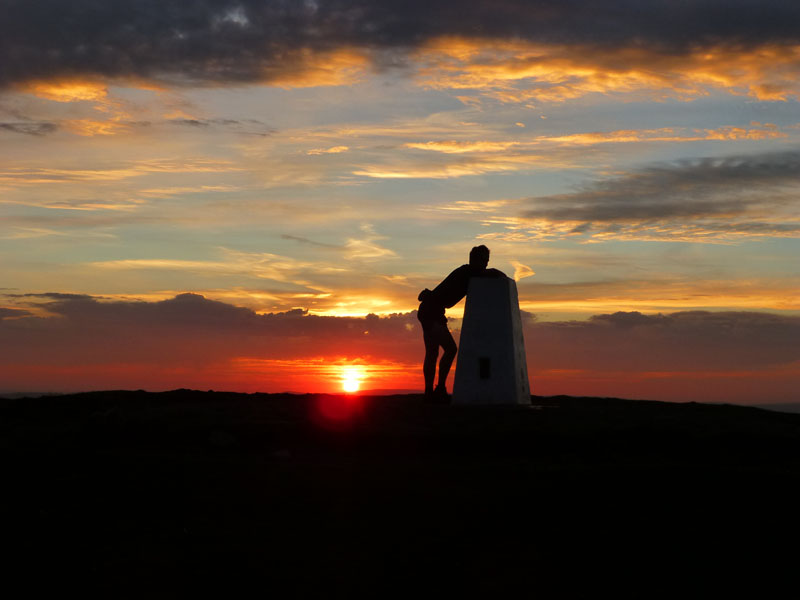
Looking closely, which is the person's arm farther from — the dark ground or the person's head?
the dark ground

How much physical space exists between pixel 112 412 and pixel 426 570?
42.9ft

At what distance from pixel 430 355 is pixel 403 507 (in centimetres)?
1241

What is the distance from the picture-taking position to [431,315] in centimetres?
2630

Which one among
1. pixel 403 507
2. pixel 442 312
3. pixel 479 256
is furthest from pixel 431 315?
pixel 403 507

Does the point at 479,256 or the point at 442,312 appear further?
the point at 442,312

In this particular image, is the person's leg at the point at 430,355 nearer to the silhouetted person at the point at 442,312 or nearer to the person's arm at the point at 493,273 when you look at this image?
the silhouetted person at the point at 442,312

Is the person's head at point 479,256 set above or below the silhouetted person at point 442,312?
above

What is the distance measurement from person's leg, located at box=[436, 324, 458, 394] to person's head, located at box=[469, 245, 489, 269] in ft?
7.04

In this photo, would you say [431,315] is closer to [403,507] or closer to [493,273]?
[493,273]

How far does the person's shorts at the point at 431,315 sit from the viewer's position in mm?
26281

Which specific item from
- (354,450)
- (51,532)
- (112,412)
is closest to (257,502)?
(51,532)

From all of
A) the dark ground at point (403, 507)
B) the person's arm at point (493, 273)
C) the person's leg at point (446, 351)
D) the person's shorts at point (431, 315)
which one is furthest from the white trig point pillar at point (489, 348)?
the dark ground at point (403, 507)

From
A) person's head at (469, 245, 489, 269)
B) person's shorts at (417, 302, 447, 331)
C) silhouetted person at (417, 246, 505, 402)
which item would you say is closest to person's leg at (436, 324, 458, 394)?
silhouetted person at (417, 246, 505, 402)

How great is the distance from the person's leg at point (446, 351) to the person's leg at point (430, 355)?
195 mm
